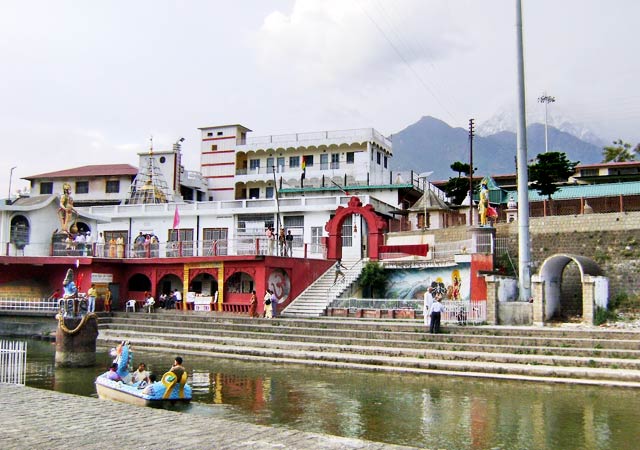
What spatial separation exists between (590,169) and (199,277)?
143 ft

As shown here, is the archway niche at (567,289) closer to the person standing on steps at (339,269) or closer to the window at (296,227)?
the person standing on steps at (339,269)

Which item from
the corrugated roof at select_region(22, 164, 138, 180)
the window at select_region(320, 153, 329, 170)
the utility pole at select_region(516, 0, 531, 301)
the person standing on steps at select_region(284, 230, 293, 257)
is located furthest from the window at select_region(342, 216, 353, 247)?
the corrugated roof at select_region(22, 164, 138, 180)

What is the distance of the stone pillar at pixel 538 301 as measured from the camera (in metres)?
23.2

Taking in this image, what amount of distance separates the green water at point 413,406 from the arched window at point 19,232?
1605 centimetres

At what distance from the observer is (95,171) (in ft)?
180

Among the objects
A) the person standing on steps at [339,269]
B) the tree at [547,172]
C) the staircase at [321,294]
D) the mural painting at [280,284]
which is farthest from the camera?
the tree at [547,172]

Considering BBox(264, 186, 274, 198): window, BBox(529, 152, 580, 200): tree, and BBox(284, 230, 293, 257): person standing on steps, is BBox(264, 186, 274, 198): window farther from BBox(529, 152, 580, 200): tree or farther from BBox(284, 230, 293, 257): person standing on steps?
BBox(529, 152, 580, 200): tree

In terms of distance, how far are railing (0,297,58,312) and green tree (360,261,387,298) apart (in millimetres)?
15506

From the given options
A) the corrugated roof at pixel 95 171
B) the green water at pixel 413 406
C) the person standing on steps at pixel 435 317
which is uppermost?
the corrugated roof at pixel 95 171

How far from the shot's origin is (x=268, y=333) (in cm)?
2442

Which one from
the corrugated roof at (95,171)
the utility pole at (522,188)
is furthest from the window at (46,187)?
the utility pole at (522,188)

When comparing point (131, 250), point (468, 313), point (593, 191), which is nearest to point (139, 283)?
point (131, 250)

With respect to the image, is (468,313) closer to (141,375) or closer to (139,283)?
(141,375)

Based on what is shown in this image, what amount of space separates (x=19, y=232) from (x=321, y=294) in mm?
17136
